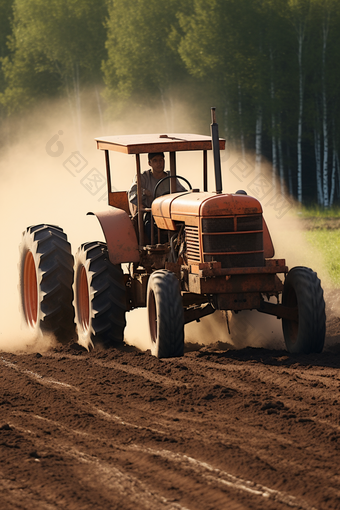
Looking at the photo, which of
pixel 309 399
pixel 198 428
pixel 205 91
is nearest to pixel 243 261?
pixel 309 399

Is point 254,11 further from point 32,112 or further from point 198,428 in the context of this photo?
point 198,428

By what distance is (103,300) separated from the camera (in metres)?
7.94

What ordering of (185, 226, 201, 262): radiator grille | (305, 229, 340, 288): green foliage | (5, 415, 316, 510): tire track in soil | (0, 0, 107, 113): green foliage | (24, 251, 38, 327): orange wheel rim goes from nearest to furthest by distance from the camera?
1. (5, 415, 316, 510): tire track in soil
2. (185, 226, 201, 262): radiator grille
3. (24, 251, 38, 327): orange wheel rim
4. (305, 229, 340, 288): green foliage
5. (0, 0, 107, 113): green foliage

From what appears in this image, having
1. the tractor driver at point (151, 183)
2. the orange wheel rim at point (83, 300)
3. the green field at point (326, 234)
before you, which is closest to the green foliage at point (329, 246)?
the green field at point (326, 234)

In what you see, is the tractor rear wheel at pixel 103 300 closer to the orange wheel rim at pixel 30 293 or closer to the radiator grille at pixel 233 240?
the radiator grille at pixel 233 240

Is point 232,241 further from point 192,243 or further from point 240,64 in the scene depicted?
point 240,64

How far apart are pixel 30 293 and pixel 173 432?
199 inches

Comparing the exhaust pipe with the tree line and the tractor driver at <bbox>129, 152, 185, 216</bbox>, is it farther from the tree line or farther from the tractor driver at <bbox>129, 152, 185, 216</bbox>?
the tree line

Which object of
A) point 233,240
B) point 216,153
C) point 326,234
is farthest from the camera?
point 326,234

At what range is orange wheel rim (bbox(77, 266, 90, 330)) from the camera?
859cm

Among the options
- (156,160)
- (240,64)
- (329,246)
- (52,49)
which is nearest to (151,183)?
(156,160)

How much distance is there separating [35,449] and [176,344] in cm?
250

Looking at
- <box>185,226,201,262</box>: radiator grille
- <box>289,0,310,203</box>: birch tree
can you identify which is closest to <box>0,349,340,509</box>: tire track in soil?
<box>185,226,201,262</box>: radiator grille

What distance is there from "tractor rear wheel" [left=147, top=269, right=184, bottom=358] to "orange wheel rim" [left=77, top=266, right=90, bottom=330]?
1.58m
